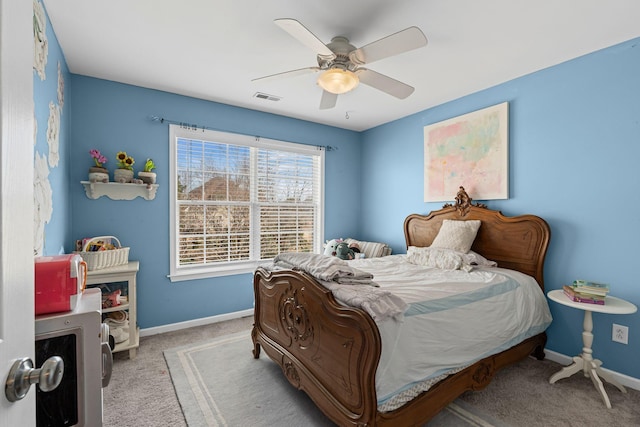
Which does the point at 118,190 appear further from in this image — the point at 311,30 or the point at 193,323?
the point at 311,30

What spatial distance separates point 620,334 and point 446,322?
1655 millimetres

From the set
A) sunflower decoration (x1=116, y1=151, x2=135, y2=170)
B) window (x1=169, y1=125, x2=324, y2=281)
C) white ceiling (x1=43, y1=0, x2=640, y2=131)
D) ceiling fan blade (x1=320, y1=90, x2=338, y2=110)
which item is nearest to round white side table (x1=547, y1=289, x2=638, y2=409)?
Answer: white ceiling (x1=43, y1=0, x2=640, y2=131)

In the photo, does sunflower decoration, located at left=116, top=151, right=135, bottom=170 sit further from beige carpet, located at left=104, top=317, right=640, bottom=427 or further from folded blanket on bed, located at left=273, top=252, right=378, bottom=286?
folded blanket on bed, located at left=273, top=252, right=378, bottom=286

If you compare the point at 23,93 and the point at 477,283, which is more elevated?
the point at 23,93

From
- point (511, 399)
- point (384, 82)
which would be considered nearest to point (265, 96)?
point (384, 82)

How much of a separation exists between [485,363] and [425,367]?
68 cm

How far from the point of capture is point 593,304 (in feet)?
6.84

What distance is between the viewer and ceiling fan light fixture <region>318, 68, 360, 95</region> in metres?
2.08

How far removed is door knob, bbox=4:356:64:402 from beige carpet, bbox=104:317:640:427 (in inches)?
64.7

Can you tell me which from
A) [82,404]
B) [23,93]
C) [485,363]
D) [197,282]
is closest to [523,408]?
[485,363]

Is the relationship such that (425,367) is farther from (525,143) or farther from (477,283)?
(525,143)

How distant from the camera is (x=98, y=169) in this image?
→ 2.79 metres

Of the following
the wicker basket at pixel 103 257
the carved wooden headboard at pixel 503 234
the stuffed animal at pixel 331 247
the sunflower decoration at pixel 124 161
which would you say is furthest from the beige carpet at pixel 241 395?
the sunflower decoration at pixel 124 161

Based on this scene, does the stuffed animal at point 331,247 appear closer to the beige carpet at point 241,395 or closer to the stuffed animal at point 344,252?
the stuffed animal at point 344,252
